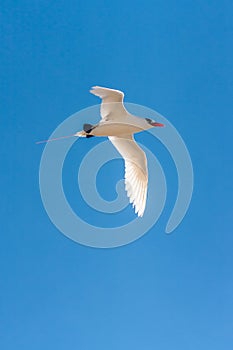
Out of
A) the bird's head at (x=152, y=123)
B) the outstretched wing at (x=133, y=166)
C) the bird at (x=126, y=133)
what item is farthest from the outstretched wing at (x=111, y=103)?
the outstretched wing at (x=133, y=166)

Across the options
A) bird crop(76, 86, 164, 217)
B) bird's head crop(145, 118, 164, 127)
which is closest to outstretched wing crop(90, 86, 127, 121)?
bird crop(76, 86, 164, 217)

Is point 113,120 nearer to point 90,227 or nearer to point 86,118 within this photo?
point 86,118

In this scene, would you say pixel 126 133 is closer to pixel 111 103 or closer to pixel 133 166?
pixel 133 166

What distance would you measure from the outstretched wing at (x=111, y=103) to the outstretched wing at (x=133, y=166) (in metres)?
0.31

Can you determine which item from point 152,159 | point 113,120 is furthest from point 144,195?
point 113,120

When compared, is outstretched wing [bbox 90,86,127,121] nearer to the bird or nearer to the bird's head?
the bird

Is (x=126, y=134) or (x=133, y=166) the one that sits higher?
(x=126, y=134)

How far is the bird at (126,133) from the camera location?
12.1 feet

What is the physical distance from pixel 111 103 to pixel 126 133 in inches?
15.2

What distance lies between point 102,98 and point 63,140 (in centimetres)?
33

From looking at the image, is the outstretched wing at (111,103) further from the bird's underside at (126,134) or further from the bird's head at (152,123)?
the bird's head at (152,123)

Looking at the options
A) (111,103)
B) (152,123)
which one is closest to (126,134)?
(152,123)

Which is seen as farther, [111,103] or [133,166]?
[133,166]

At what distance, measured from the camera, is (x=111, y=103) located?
368 cm
